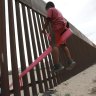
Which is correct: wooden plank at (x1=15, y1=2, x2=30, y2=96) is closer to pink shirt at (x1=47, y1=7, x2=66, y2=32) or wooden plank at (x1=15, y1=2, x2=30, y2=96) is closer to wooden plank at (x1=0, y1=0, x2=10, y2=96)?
pink shirt at (x1=47, y1=7, x2=66, y2=32)

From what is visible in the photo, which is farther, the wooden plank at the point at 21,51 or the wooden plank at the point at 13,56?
the wooden plank at the point at 21,51

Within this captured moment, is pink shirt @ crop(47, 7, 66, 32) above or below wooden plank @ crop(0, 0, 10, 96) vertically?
above

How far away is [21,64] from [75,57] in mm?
4840

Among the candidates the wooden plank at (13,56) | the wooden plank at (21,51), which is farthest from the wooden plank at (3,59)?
the wooden plank at (21,51)

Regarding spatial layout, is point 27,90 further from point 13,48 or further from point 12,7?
point 12,7

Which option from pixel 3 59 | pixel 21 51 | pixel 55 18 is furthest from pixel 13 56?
pixel 55 18

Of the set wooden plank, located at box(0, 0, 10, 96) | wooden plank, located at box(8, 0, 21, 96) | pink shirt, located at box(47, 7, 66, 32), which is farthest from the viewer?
pink shirt, located at box(47, 7, 66, 32)

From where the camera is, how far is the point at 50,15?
4.23 m

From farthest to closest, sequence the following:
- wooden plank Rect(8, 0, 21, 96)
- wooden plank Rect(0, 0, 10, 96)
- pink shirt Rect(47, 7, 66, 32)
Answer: pink shirt Rect(47, 7, 66, 32), wooden plank Rect(8, 0, 21, 96), wooden plank Rect(0, 0, 10, 96)

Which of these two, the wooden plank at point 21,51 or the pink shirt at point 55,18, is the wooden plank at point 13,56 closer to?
the wooden plank at point 21,51

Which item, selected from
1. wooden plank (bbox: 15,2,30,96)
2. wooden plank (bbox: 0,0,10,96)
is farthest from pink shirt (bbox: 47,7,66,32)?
wooden plank (bbox: 0,0,10,96)

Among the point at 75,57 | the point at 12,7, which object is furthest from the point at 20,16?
the point at 75,57

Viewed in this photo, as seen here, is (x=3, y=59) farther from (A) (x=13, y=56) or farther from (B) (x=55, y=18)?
(B) (x=55, y=18)

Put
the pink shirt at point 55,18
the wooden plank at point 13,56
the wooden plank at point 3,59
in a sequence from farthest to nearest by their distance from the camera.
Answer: the pink shirt at point 55,18
the wooden plank at point 13,56
the wooden plank at point 3,59
